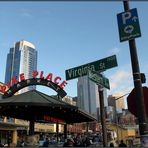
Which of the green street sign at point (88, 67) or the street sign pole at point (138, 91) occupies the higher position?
the green street sign at point (88, 67)

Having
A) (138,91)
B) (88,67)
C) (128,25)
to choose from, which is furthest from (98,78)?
(138,91)

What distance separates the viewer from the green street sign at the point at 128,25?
327 inches

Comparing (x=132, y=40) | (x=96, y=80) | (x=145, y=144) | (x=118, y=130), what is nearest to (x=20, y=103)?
(x=96, y=80)

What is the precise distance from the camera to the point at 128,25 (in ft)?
27.8

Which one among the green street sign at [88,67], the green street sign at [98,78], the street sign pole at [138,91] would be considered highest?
the green street sign at [88,67]

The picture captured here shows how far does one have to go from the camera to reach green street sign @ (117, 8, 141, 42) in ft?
27.2

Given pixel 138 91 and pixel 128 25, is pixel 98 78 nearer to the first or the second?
pixel 128 25

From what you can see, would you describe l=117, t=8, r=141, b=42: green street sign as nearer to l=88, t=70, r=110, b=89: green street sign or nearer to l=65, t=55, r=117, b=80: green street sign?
l=65, t=55, r=117, b=80: green street sign

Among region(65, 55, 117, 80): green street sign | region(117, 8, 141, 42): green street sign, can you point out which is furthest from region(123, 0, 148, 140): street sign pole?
region(65, 55, 117, 80): green street sign

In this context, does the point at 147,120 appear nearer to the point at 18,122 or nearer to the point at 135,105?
the point at 135,105

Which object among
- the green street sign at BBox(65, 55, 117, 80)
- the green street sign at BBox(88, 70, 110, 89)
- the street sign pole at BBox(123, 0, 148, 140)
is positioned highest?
the green street sign at BBox(65, 55, 117, 80)

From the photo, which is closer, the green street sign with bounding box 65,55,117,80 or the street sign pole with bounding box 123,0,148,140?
the street sign pole with bounding box 123,0,148,140

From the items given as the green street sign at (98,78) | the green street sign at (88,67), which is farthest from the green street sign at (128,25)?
the green street sign at (98,78)

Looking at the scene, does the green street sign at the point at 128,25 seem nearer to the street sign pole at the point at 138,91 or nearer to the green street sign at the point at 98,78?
the street sign pole at the point at 138,91
